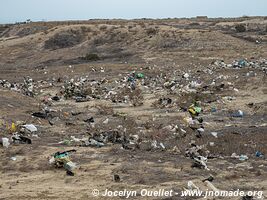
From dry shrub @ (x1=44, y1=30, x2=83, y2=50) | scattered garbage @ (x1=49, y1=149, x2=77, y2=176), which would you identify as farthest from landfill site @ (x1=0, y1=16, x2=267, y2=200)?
dry shrub @ (x1=44, y1=30, x2=83, y2=50)

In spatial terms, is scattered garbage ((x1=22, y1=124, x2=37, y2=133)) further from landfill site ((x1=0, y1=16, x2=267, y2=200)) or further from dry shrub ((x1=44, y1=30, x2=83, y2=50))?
dry shrub ((x1=44, y1=30, x2=83, y2=50))

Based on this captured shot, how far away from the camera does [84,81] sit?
56.9 ft

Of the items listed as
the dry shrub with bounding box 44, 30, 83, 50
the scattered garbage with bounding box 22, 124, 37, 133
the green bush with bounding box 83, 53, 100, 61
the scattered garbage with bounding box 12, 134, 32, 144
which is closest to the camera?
the scattered garbage with bounding box 12, 134, 32, 144

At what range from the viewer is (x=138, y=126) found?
10094mm

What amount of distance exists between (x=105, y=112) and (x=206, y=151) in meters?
4.68

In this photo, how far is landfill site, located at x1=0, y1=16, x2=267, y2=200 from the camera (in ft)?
20.5

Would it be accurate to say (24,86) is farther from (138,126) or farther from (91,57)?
(138,126)

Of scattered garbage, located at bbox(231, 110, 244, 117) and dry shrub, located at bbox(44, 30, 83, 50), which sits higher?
dry shrub, located at bbox(44, 30, 83, 50)

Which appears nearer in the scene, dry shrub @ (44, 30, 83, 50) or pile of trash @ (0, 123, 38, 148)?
pile of trash @ (0, 123, 38, 148)

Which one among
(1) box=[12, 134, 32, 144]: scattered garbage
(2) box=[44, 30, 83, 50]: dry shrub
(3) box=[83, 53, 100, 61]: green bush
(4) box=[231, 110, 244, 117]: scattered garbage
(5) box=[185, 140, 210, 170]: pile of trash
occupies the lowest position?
(1) box=[12, 134, 32, 144]: scattered garbage

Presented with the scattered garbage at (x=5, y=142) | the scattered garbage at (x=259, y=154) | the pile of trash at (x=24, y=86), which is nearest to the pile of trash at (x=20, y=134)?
the scattered garbage at (x=5, y=142)

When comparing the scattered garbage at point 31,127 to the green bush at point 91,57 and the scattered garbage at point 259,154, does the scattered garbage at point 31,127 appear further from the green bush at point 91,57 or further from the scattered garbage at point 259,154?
the green bush at point 91,57

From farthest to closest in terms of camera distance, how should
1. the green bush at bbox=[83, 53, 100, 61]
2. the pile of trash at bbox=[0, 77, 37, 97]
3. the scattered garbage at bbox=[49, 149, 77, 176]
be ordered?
the green bush at bbox=[83, 53, 100, 61]
the pile of trash at bbox=[0, 77, 37, 97]
the scattered garbage at bbox=[49, 149, 77, 176]

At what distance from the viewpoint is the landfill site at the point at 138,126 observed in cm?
625
